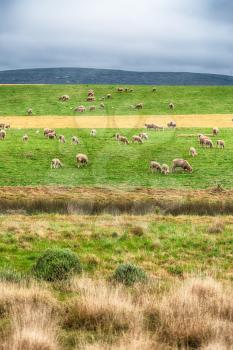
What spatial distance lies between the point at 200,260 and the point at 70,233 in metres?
6.66

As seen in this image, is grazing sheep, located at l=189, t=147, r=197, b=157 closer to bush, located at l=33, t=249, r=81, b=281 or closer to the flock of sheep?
the flock of sheep

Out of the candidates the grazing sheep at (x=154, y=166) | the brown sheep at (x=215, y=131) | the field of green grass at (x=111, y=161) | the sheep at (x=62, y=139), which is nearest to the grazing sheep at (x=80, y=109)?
the field of green grass at (x=111, y=161)

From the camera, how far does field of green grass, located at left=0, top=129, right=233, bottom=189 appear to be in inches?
1513

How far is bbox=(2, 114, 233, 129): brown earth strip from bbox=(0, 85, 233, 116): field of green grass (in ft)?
13.9

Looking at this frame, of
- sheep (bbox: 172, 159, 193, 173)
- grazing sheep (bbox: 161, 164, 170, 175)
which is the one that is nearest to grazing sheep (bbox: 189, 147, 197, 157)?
sheep (bbox: 172, 159, 193, 173)

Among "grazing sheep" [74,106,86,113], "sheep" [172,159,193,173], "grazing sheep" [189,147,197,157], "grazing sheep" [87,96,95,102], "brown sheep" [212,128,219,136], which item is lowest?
"sheep" [172,159,193,173]

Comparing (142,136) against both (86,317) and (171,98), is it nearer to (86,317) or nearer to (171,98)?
(171,98)

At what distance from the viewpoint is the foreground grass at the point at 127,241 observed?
1700 centimetres

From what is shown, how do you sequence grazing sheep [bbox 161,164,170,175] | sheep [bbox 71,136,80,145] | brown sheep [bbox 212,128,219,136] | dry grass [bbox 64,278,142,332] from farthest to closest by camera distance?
brown sheep [bbox 212,128,219,136] < sheep [bbox 71,136,80,145] < grazing sheep [bbox 161,164,170,175] < dry grass [bbox 64,278,142,332]

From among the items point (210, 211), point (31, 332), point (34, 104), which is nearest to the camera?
point (31, 332)

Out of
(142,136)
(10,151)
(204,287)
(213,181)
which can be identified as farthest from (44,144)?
(204,287)

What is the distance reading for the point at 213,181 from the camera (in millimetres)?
38688

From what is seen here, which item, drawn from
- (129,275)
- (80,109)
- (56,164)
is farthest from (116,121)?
(129,275)

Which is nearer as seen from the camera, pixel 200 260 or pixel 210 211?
pixel 200 260
